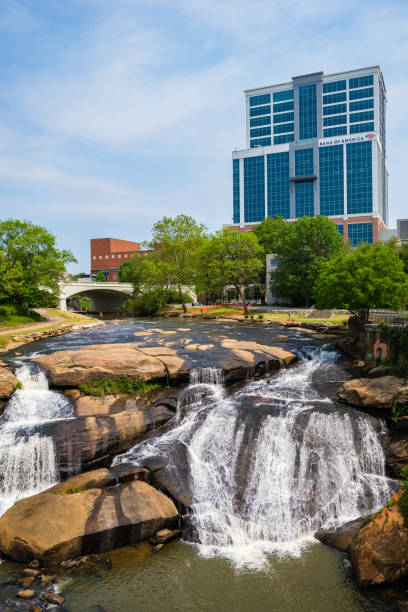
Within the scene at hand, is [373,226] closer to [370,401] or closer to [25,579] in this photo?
[370,401]

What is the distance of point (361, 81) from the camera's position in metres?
114

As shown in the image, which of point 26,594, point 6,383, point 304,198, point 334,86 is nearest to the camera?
point 26,594

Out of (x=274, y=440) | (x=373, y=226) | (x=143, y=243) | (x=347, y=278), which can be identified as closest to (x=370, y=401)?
(x=274, y=440)

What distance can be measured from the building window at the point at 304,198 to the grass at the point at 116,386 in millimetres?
98569

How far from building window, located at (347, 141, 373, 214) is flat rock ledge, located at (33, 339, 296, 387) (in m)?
90.3

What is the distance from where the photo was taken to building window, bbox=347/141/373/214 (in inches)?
4053

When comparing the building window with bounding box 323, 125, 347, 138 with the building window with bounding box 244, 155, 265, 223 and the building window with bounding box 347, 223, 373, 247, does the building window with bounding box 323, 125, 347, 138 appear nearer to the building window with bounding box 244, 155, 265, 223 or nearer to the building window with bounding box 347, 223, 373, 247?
the building window with bounding box 244, 155, 265, 223

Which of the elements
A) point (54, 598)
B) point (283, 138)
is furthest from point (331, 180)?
point (54, 598)

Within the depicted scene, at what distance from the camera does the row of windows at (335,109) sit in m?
115

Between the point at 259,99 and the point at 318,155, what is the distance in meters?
31.2

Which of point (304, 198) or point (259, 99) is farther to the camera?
point (259, 99)

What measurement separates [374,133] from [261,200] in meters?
31.4

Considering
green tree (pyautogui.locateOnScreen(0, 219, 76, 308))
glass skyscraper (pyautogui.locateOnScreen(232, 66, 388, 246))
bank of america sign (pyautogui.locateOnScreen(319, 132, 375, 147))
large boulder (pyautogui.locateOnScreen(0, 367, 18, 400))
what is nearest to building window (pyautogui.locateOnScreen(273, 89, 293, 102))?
glass skyscraper (pyautogui.locateOnScreen(232, 66, 388, 246))

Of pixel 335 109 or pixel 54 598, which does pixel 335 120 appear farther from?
pixel 54 598
